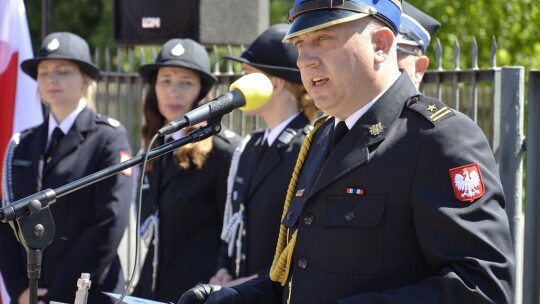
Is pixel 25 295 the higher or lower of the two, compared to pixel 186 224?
lower

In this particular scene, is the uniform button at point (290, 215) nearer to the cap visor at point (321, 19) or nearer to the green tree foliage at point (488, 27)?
the cap visor at point (321, 19)

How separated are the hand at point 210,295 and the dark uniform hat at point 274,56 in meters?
1.81

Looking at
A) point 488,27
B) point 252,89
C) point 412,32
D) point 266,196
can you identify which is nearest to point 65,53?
point 266,196

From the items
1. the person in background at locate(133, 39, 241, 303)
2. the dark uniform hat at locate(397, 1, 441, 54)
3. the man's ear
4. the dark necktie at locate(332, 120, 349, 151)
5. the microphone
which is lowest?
the person in background at locate(133, 39, 241, 303)

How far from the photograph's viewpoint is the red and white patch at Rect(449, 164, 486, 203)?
8.36 ft

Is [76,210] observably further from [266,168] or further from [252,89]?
[252,89]

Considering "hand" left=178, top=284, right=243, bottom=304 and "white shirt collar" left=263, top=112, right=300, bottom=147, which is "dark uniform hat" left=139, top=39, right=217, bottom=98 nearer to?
"white shirt collar" left=263, top=112, right=300, bottom=147

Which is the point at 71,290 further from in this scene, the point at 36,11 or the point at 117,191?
the point at 36,11

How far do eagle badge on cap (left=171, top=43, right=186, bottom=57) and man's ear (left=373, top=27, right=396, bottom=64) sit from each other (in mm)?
2600

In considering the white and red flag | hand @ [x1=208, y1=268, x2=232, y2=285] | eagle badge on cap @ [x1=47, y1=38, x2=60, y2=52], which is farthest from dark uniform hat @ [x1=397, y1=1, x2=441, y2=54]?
the white and red flag

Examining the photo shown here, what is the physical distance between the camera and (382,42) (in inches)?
111

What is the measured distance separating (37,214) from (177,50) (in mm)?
2705

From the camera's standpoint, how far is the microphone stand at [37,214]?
266cm

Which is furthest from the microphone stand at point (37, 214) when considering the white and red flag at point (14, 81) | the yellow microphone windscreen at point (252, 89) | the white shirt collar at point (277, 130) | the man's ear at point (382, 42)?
the white and red flag at point (14, 81)
